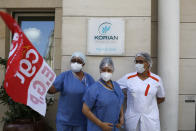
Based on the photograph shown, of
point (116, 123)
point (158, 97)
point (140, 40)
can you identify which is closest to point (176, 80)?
point (158, 97)

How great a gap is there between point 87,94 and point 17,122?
4.90ft

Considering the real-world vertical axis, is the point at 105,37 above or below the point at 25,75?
above

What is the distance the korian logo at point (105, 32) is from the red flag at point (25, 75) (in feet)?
4.34

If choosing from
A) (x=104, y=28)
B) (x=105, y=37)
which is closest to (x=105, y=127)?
(x=105, y=37)

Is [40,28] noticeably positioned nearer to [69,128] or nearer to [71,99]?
[71,99]

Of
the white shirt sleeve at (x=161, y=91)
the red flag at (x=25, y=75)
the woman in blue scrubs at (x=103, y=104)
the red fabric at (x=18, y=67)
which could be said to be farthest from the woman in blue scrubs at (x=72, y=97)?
the white shirt sleeve at (x=161, y=91)

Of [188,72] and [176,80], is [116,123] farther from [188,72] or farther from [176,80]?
[188,72]

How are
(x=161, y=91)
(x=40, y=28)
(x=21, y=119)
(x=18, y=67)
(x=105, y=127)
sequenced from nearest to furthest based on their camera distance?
(x=18, y=67)
(x=105, y=127)
(x=161, y=91)
(x=21, y=119)
(x=40, y=28)

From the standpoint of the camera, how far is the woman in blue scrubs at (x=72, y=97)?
285 centimetres

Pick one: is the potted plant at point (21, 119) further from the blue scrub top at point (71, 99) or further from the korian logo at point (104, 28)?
the korian logo at point (104, 28)

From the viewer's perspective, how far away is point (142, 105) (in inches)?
114

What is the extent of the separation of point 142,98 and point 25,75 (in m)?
1.54

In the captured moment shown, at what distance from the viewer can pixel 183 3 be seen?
13.6 feet

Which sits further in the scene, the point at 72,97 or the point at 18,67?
the point at 72,97
